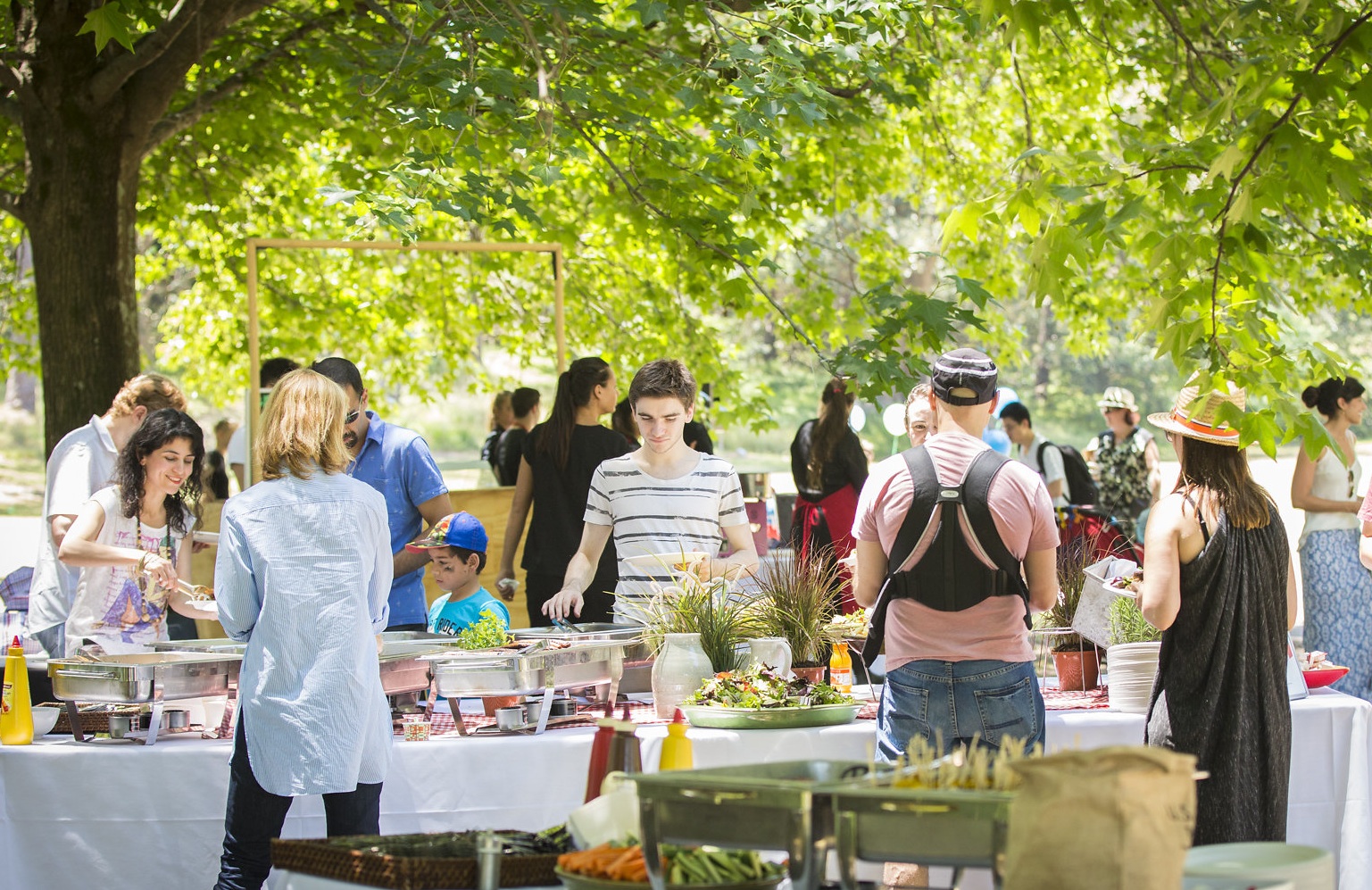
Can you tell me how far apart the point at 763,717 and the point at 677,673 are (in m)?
0.27

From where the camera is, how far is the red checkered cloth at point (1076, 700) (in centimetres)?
360

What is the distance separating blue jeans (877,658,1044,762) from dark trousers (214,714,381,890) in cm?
116

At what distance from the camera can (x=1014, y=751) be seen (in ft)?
6.49

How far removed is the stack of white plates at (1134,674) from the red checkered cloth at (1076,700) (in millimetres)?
101

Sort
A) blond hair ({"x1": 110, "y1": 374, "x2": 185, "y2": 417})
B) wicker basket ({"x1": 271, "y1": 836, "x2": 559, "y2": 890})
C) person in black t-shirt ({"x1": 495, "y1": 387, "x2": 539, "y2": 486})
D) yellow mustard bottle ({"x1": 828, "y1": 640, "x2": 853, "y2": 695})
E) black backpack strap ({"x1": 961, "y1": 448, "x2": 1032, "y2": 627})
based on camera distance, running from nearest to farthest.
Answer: wicker basket ({"x1": 271, "y1": 836, "x2": 559, "y2": 890}), black backpack strap ({"x1": 961, "y1": 448, "x2": 1032, "y2": 627}), yellow mustard bottle ({"x1": 828, "y1": 640, "x2": 853, "y2": 695}), blond hair ({"x1": 110, "y1": 374, "x2": 185, "y2": 417}), person in black t-shirt ({"x1": 495, "y1": 387, "x2": 539, "y2": 486})

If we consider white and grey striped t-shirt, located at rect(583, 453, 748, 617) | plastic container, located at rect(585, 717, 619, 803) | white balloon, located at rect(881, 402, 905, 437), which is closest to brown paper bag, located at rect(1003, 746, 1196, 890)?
plastic container, located at rect(585, 717, 619, 803)

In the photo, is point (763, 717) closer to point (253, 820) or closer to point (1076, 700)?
point (1076, 700)

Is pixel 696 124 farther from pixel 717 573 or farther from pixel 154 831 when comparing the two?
pixel 154 831

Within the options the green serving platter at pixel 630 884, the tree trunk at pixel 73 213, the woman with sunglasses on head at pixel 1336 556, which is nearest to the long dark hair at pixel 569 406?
the tree trunk at pixel 73 213

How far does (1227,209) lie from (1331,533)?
11.1ft

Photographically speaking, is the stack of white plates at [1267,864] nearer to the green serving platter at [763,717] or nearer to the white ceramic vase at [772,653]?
the green serving platter at [763,717]

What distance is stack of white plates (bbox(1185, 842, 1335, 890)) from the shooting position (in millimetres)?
1826

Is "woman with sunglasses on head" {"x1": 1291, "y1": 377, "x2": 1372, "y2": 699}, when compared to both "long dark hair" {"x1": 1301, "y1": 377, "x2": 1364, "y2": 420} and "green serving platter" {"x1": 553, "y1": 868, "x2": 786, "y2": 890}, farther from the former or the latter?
"green serving platter" {"x1": 553, "y1": 868, "x2": 786, "y2": 890}

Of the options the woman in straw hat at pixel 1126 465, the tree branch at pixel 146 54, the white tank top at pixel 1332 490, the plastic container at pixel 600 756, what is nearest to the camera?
the plastic container at pixel 600 756
